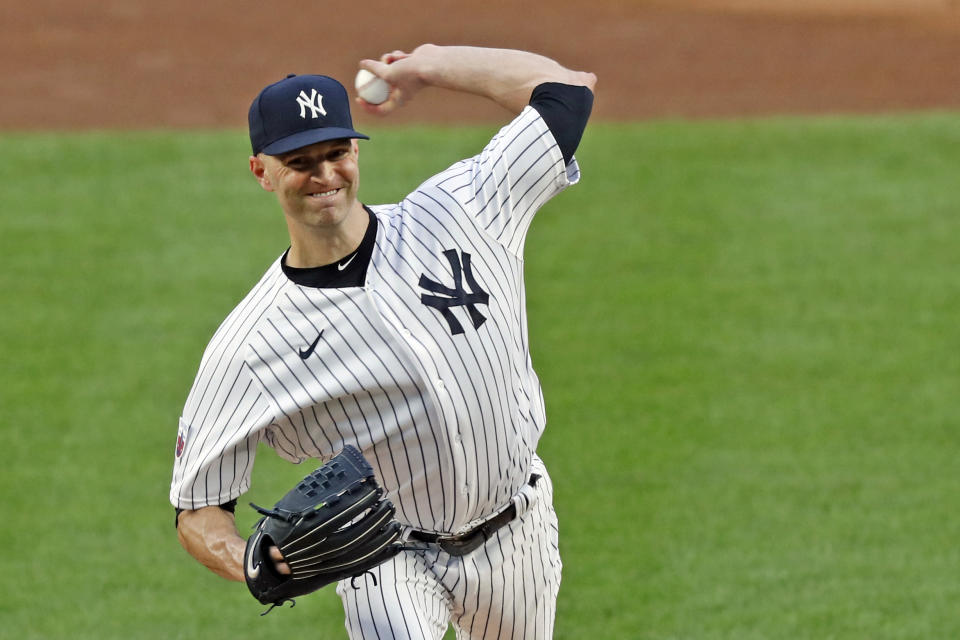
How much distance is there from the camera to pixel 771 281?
9352 millimetres

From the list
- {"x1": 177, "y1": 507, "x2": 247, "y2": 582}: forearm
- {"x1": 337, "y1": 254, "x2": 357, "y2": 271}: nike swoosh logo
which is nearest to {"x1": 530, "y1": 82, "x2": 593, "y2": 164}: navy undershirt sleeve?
{"x1": 337, "y1": 254, "x2": 357, "y2": 271}: nike swoosh logo

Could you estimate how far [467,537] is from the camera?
13.0 ft

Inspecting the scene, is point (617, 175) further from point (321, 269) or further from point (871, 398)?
point (321, 269)

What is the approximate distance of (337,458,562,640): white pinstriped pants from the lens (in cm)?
385

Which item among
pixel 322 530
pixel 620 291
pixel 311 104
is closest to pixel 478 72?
pixel 311 104

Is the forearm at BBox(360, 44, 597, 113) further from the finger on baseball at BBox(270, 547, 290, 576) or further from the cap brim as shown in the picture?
the finger on baseball at BBox(270, 547, 290, 576)

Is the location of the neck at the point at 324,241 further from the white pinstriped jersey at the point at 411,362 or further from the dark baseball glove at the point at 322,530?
the dark baseball glove at the point at 322,530

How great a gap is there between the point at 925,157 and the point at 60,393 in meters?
6.97

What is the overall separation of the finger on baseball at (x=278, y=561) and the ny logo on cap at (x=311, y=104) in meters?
1.07

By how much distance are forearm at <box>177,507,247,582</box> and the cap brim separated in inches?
36.2

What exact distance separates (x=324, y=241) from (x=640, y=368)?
482 centimetres

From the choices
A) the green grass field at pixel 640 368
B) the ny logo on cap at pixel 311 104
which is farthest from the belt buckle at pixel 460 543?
the green grass field at pixel 640 368

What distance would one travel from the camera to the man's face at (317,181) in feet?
11.7

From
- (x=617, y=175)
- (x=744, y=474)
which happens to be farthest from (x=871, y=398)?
(x=617, y=175)
